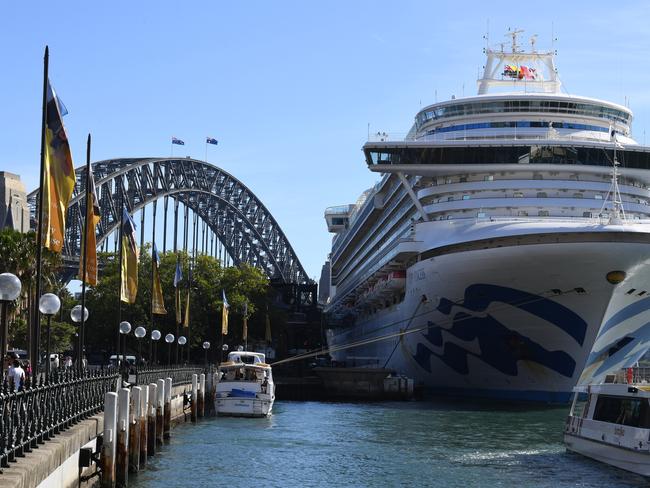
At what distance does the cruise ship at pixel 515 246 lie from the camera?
46000 mm

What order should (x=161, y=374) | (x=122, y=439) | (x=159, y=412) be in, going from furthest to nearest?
(x=161, y=374) → (x=159, y=412) → (x=122, y=439)

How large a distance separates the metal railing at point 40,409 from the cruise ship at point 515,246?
1867 centimetres

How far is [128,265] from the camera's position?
37.1m

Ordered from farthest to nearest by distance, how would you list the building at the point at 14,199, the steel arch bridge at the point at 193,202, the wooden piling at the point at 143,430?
A: the steel arch bridge at the point at 193,202 < the building at the point at 14,199 < the wooden piling at the point at 143,430

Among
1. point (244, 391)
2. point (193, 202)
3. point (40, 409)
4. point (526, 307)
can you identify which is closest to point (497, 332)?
point (526, 307)

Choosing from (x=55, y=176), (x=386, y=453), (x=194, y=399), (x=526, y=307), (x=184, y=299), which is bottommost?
(x=386, y=453)

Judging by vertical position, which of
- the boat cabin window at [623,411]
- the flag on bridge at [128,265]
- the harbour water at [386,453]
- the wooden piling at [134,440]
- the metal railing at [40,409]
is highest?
the flag on bridge at [128,265]

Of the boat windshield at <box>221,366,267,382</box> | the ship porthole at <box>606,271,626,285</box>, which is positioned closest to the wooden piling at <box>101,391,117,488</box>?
the boat windshield at <box>221,366,267,382</box>

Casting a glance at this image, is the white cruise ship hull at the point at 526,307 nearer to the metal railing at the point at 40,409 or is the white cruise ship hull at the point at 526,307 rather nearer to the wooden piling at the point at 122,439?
the wooden piling at the point at 122,439

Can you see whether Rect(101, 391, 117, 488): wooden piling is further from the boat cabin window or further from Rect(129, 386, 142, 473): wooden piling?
the boat cabin window

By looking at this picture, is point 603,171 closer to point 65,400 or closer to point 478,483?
point 478,483

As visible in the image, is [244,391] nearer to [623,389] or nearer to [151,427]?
[151,427]

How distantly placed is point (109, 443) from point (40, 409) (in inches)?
210

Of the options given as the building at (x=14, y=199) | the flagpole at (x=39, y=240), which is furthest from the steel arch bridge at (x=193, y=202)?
the flagpole at (x=39, y=240)
